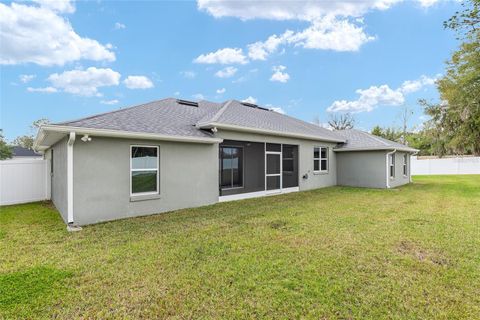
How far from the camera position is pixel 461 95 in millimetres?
15188

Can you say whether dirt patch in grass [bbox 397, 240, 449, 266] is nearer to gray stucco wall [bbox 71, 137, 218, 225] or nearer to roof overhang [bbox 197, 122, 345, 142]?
gray stucco wall [bbox 71, 137, 218, 225]

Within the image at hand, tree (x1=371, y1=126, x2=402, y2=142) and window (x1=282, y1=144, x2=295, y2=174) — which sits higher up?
tree (x1=371, y1=126, x2=402, y2=142)

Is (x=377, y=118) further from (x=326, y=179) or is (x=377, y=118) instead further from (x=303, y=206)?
(x=303, y=206)

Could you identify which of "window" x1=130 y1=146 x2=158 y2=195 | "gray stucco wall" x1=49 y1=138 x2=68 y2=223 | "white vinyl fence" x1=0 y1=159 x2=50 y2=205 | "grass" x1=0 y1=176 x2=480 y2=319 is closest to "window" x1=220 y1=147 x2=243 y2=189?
"window" x1=130 y1=146 x2=158 y2=195

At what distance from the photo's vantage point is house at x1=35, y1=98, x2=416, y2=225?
7.00 meters

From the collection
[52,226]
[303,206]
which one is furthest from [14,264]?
[303,206]

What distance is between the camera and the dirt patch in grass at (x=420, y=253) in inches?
175

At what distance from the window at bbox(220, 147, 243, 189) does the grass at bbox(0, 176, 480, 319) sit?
205 inches

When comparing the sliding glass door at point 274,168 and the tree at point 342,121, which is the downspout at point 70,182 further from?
the tree at point 342,121

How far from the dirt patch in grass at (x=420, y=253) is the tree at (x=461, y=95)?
702 centimetres

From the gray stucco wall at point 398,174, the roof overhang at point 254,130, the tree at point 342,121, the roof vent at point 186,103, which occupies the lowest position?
the gray stucco wall at point 398,174

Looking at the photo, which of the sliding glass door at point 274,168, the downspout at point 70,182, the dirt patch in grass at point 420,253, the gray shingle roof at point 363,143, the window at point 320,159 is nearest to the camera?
the dirt patch in grass at point 420,253

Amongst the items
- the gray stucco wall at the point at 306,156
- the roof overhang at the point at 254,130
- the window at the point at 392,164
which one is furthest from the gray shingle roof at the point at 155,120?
the window at the point at 392,164

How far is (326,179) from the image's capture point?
15.8 meters
